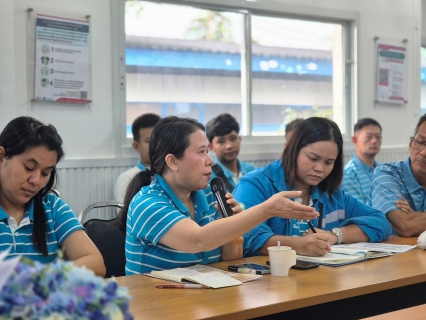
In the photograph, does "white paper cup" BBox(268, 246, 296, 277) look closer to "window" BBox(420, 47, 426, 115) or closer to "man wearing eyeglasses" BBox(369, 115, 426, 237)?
"man wearing eyeglasses" BBox(369, 115, 426, 237)

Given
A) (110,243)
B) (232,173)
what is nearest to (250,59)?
(232,173)

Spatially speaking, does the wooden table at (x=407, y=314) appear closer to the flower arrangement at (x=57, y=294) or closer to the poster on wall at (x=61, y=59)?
the flower arrangement at (x=57, y=294)

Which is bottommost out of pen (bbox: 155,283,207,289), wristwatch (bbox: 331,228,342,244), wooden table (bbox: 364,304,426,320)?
wooden table (bbox: 364,304,426,320)

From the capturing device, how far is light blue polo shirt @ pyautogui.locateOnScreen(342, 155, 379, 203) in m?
4.50

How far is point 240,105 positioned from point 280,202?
3.18m

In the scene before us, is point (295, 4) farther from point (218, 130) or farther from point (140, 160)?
point (140, 160)

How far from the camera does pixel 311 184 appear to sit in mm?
2574

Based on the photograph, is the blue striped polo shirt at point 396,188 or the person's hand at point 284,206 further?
the blue striped polo shirt at point 396,188

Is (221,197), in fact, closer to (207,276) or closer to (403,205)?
(207,276)

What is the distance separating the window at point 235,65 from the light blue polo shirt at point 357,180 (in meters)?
0.81

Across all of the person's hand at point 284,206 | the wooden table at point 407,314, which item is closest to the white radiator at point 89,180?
the person's hand at point 284,206

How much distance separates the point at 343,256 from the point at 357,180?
8.38ft

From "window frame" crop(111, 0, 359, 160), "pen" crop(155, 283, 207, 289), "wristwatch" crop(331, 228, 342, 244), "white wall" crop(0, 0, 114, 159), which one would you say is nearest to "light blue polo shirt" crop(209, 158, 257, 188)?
"window frame" crop(111, 0, 359, 160)

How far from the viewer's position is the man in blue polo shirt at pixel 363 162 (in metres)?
4.54
